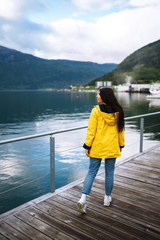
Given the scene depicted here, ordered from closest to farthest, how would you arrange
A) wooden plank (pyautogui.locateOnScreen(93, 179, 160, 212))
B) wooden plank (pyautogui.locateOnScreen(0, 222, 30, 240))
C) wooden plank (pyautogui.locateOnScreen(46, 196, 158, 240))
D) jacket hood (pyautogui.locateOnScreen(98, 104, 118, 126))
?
wooden plank (pyautogui.locateOnScreen(0, 222, 30, 240)), wooden plank (pyautogui.locateOnScreen(46, 196, 158, 240)), jacket hood (pyautogui.locateOnScreen(98, 104, 118, 126)), wooden plank (pyautogui.locateOnScreen(93, 179, 160, 212))

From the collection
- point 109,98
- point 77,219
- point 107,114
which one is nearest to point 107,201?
point 77,219

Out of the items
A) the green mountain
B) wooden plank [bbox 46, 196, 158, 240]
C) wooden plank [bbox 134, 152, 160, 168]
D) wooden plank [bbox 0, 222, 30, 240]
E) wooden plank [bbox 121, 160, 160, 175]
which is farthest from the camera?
the green mountain

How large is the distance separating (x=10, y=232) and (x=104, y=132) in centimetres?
150

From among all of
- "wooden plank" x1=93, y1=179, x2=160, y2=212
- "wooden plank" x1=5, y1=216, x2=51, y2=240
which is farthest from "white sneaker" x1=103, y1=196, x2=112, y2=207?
"wooden plank" x1=5, y1=216, x2=51, y2=240

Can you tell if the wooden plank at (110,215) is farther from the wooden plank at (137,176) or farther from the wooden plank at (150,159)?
the wooden plank at (150,159)

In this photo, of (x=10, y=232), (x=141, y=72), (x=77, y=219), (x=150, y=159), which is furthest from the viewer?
(x=141, y=72)

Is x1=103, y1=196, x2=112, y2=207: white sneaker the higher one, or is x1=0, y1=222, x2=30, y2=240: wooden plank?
x1=103, y1=196, x2=112, y2=207: white sneaker

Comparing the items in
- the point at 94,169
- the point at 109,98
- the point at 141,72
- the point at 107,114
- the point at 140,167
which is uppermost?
the point at 141,72

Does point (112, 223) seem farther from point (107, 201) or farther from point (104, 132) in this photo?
point (104, 132)

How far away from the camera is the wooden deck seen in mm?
2250

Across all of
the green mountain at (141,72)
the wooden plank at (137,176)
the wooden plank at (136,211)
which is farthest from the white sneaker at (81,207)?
the green mountain at (141,72)

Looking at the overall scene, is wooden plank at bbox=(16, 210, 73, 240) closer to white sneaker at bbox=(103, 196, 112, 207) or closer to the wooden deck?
the wooden deck

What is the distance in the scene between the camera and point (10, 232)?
226cm

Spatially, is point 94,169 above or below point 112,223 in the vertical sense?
above
